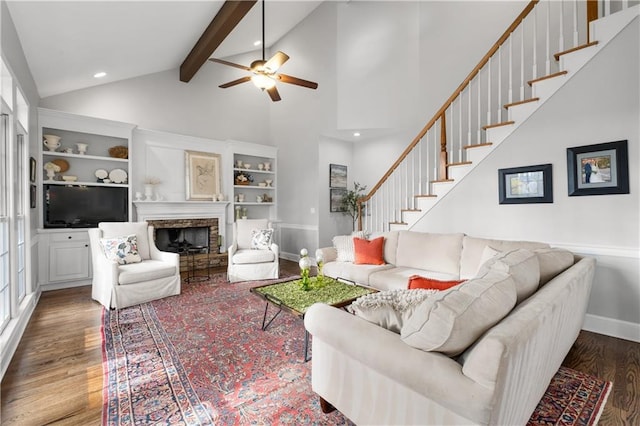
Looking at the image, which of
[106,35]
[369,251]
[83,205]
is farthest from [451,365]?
[83,205]

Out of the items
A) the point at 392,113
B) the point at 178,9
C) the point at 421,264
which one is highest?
the point at 178,9

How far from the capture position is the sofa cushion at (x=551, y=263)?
6.23 feet

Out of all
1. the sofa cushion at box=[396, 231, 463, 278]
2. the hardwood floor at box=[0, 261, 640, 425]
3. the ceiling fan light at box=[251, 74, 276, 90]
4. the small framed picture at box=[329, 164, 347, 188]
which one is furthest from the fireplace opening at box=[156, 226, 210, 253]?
the sofa cushion at box=[396, 231, 463, 278]

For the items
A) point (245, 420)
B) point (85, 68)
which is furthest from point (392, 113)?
point (245, 420)

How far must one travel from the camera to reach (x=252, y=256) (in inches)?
180

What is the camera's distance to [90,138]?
4.86 m

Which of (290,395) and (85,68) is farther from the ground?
(85,68)

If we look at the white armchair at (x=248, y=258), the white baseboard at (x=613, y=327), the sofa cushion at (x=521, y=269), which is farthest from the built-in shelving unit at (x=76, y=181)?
the white baseboard at (x=613, y=327)

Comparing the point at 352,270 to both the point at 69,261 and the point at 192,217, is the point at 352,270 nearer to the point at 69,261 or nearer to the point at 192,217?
the point at 192,217

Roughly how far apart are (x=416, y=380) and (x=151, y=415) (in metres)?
1.54

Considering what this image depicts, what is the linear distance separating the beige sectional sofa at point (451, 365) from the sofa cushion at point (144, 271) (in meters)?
2.77

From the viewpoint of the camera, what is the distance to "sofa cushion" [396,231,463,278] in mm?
3334

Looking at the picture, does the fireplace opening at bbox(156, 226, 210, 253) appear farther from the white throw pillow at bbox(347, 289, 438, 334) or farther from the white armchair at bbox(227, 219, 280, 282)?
the white throw pillow at bbox(347, 289, 438, 334)

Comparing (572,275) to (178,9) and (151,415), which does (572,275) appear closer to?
(151,415)
